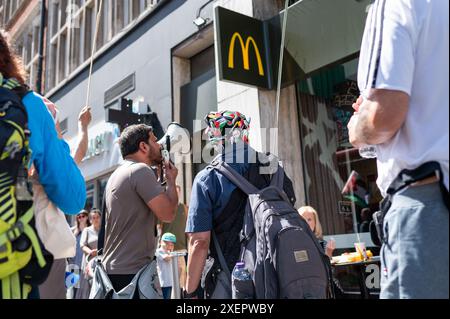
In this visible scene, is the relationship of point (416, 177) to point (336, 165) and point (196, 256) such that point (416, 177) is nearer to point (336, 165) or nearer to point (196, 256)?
point (196, 256)

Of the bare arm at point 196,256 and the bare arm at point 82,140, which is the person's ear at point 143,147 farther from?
the bare arm at point 196,256

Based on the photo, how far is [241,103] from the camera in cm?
618

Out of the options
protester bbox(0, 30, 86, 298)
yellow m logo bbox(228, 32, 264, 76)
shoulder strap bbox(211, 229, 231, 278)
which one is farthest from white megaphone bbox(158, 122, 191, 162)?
yellow m logo bbox(228, 32, 264, 76)

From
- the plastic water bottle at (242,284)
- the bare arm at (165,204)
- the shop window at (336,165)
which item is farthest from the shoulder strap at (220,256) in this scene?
the shop window at (336,165)

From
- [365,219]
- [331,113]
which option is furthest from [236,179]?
[331,113]

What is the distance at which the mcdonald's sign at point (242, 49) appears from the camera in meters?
5.36

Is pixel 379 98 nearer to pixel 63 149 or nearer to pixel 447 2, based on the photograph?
pixel 447 2

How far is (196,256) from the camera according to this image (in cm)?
240

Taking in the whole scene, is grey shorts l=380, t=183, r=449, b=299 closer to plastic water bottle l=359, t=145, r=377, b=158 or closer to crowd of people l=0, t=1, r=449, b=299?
crowd of people l=0, t=1, r=449, b=299

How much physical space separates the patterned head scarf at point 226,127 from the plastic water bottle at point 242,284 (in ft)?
2.82

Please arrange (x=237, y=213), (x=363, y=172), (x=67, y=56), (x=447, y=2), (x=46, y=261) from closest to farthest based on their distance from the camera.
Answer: (x=447, y=2) < (x=46, y=261) < (x=237, y=213) < (x=363, y=172) < (x=67, y=56)

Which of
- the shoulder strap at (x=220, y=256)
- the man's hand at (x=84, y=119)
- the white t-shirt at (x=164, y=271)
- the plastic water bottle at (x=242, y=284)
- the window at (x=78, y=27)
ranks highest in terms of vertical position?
the window at (x=78, y=27)

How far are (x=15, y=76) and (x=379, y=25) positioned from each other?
149 centimetres
